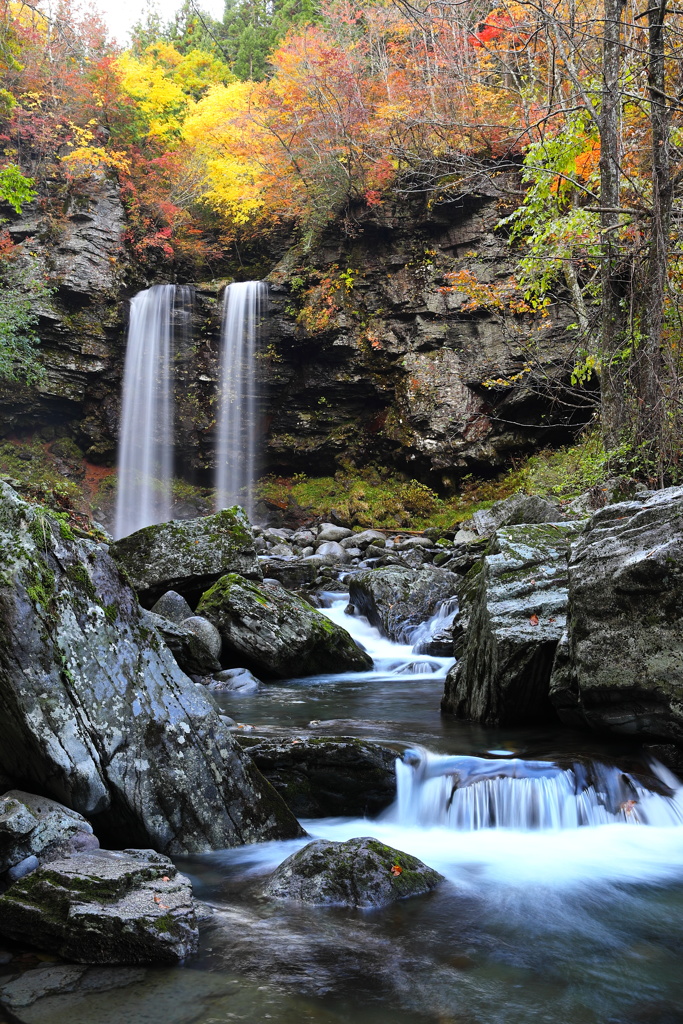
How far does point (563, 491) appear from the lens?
1327 centimetres

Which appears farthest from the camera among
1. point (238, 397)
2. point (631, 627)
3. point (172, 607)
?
point (238, 397)

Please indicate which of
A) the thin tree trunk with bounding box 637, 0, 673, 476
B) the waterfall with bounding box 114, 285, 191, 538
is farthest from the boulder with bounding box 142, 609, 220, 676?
the waterfall with bounding box 114, 285, 191, 538

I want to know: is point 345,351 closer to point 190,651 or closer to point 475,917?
point 190,651

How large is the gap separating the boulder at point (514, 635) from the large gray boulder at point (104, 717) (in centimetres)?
224

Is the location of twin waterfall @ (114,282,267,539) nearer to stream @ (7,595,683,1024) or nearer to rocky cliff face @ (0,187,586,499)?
rocky cliff face @ (0,187,586,499)

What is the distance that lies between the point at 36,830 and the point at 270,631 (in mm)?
5069

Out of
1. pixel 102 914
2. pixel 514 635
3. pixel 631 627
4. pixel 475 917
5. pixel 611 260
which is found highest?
pixel 611 260

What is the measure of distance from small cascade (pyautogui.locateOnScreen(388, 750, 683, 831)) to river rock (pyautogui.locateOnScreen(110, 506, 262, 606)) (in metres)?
4.95

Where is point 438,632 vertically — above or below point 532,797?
above

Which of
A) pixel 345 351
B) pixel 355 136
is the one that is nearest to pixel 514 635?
pixel 345 351

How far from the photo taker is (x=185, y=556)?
8742 mm

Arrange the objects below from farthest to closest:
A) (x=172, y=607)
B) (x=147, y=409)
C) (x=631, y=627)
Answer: (x=147, y=409), (x=172, y=607), (x=631, y=627)

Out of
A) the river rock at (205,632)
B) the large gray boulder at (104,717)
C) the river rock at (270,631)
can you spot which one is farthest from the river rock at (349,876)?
the river rock at (270,631)

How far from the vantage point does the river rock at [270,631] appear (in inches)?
309
